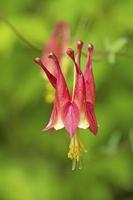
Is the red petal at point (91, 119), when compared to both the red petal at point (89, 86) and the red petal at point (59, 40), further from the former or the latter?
the red petal at point (59, 40)

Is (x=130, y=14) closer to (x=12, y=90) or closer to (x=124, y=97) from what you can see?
(x=124, y=97)

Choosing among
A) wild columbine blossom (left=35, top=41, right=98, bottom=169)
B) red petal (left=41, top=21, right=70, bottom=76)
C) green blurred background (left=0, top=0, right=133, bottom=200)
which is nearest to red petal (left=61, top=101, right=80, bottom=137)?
wild columbine blossom (left=35, top=41, right=98, bottom=169)

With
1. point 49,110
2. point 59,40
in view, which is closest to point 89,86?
point 59,40

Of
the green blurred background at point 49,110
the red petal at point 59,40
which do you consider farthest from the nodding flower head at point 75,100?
the green blurred background at point 49,110

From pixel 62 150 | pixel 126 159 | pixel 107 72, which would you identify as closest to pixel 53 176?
pixel 62 150

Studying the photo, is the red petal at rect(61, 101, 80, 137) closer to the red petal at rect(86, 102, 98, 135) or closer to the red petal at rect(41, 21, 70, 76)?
the red petal at rect(86, 102, 98, 135)

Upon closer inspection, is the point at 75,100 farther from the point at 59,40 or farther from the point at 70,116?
the point at 59,40
